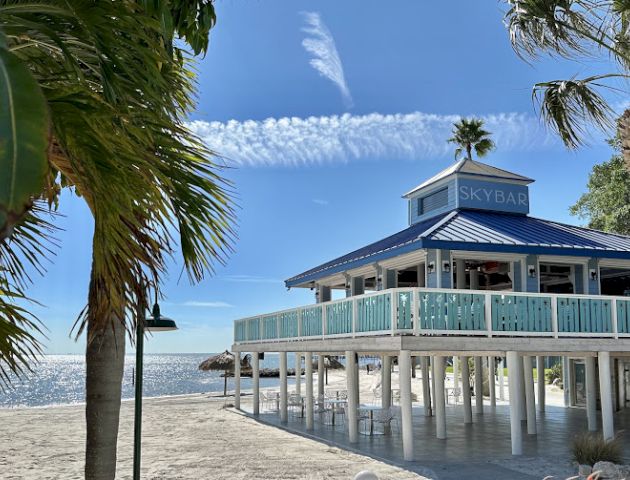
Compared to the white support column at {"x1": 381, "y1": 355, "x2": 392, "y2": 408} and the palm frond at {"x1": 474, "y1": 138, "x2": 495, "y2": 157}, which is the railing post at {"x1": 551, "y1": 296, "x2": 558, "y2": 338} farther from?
the palm frond at {"x1": 474, "y1": 138, "x2": 495, "y2": 157}

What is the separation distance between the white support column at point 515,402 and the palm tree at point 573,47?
5.34 m

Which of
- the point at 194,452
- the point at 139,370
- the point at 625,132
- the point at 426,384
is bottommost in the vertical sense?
the point at 194,452

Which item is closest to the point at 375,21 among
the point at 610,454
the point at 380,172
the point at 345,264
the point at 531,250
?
the point at 345,264

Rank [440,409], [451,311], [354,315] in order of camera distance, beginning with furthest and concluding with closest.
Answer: [440,409], [354,315], [451,311]

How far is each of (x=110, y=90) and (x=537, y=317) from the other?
1340 centimetres

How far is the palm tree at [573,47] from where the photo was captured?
11.3 metres

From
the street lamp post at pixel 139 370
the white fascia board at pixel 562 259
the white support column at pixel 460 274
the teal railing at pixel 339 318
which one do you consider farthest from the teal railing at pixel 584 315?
the street lamp post at pixel 139 370

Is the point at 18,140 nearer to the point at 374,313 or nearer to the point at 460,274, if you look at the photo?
the point at 374,313

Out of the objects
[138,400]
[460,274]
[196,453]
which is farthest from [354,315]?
[138,400]

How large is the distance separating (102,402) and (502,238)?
41.8 ft

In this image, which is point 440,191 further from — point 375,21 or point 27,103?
point 27,103

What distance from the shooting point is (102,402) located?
20.6 ft

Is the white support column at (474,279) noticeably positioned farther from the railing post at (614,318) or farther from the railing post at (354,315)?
the railing post at (354,315)

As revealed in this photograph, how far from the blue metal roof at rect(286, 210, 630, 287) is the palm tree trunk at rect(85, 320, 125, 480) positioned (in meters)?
10.5
